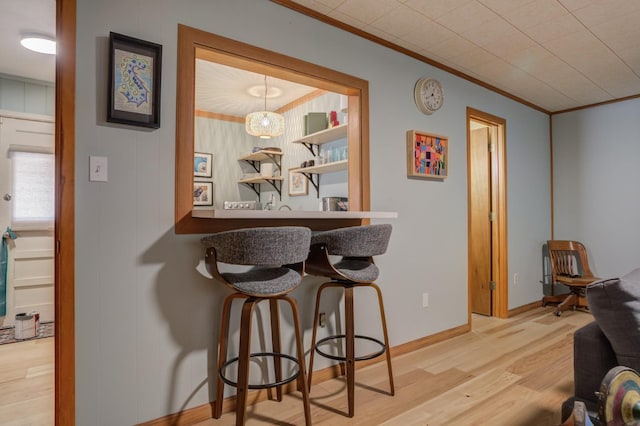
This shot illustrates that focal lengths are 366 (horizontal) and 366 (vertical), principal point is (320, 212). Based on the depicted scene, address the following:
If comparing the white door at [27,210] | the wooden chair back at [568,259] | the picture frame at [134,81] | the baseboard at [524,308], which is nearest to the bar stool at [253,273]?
the picture frame at [134,81]

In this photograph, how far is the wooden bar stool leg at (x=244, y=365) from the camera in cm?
162

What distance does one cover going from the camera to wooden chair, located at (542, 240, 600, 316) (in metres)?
4.07

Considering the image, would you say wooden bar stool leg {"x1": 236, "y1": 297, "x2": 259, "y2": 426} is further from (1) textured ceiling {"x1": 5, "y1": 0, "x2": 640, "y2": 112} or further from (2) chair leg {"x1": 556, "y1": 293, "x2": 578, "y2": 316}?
(2) chair leg {"x1": 556, "y1": 293, "x2": 578, "y2": 316}

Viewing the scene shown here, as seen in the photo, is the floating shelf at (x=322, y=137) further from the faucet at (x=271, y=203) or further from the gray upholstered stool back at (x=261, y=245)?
the gray upholstered stool back at (x=261, y=245)

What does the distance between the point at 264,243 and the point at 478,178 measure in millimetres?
3297

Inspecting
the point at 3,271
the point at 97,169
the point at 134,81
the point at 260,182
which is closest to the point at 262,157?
the point at 260,182

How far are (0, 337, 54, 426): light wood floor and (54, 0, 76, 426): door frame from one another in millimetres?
616

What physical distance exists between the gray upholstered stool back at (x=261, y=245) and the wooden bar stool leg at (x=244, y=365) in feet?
0.83

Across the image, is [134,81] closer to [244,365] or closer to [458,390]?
[244,365]

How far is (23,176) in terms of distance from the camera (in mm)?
3738

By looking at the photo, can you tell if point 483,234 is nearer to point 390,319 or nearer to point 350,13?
point 390,319

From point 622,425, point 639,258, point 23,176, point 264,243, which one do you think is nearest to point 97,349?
point 264,243

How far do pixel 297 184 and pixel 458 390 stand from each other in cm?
270

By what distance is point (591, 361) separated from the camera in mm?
1374
